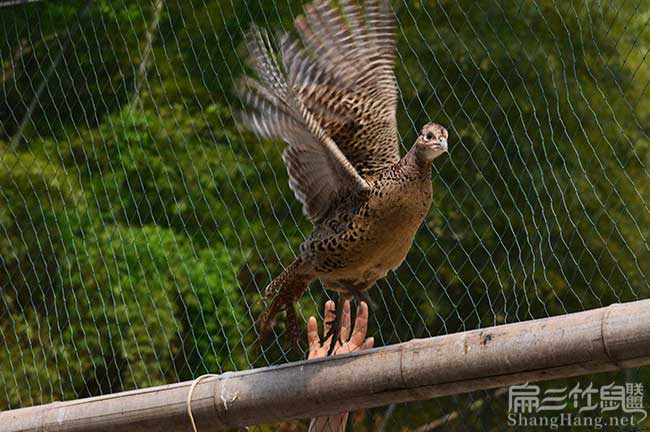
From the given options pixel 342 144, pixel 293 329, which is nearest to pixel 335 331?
pixel 293 329

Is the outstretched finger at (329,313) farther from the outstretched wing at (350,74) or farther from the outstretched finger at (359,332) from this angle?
the outstretched wing at (350,74)

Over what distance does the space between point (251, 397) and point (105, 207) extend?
97.5 inches

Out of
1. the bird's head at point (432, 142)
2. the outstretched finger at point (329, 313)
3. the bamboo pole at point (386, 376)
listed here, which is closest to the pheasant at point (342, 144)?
the bird's head at point (432, 142)

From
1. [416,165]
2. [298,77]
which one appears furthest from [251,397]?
[298,77]

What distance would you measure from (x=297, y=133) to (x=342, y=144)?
0.42 meters

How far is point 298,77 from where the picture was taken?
3.91m

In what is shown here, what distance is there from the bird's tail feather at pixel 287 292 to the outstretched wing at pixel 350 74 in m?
0.33

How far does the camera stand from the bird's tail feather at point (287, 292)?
380 cm

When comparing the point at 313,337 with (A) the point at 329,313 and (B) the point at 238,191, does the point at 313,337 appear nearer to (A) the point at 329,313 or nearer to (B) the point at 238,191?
(A) the point at 329,313

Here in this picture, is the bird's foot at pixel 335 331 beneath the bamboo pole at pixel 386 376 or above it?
beneath

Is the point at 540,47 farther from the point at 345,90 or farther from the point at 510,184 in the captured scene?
the point at 345,90

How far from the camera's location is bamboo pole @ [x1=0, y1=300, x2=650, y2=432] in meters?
2.87

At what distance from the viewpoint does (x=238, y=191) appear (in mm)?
5402

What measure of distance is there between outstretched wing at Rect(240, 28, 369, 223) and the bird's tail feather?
0.56 feet
